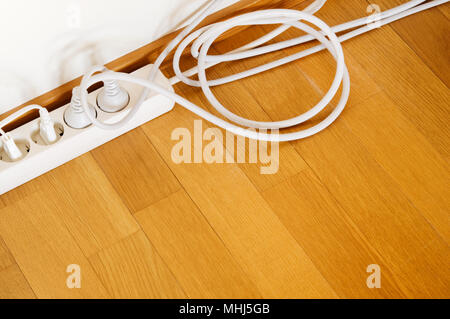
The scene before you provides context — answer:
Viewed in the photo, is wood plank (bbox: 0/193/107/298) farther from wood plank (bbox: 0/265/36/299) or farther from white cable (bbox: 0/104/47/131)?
white cable (bbox: 0/104/47/131)

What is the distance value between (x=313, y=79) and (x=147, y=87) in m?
0.27

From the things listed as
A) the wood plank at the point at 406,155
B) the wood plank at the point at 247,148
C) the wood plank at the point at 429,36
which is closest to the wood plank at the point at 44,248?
the wood plank at the point at 247,148

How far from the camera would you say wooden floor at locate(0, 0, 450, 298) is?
2.67 feet

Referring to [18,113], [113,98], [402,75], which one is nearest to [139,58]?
[113,98]

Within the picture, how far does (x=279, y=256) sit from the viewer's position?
0.83 meters

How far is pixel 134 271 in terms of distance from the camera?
0.81m

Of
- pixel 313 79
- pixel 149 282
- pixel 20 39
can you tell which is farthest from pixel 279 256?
pixel 20 39

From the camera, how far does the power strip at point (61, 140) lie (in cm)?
82

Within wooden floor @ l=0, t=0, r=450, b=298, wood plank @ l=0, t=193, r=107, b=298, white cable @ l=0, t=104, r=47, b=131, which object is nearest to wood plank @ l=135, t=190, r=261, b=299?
wooden floor @ l=0, t=0, r=450, b=298

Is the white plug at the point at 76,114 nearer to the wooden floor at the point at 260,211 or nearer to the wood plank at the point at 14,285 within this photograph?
the wooden floor at the point at 260,211

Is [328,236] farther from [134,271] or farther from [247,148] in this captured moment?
[134,271]

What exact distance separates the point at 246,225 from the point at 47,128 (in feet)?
1.01

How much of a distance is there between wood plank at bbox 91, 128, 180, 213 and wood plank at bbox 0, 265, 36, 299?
17cm

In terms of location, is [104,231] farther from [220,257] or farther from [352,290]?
[352,290]
